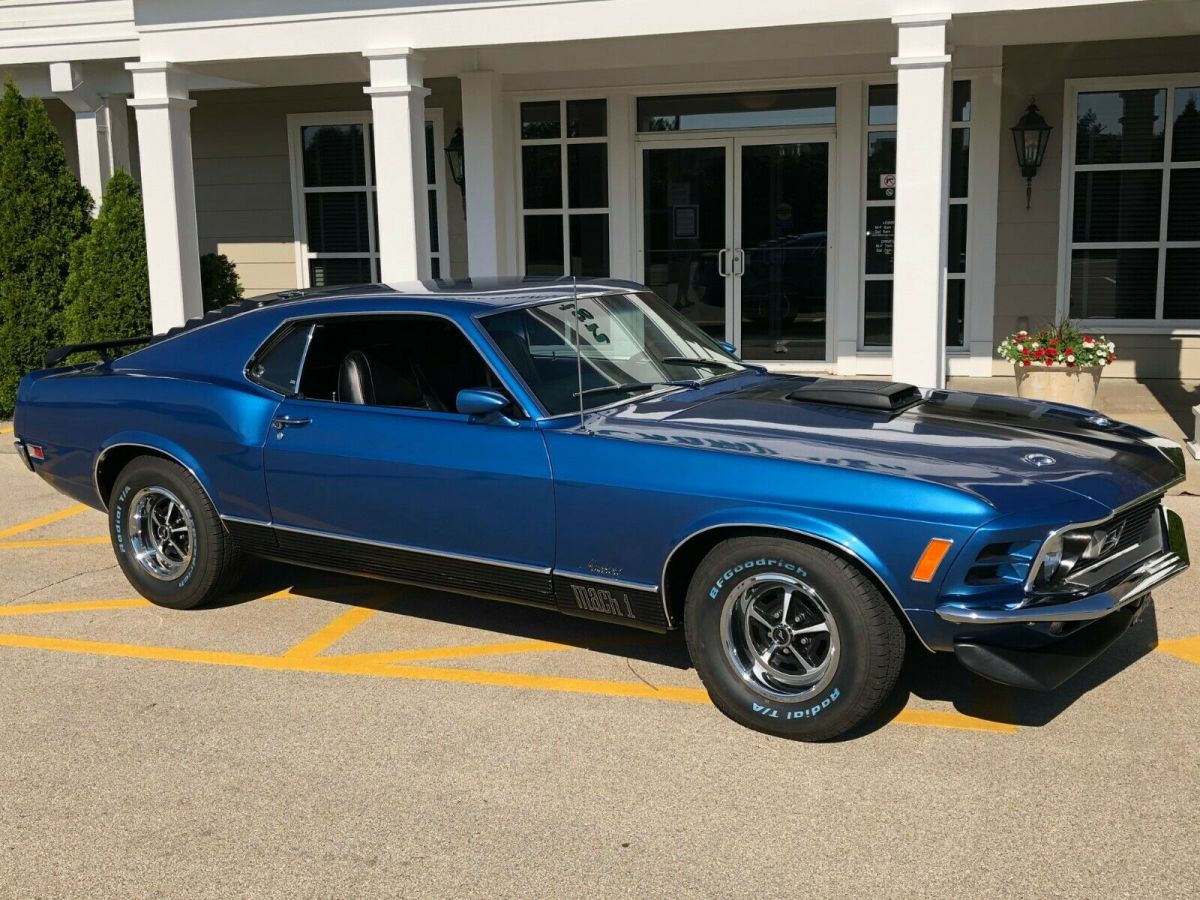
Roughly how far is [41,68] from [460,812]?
1188cm

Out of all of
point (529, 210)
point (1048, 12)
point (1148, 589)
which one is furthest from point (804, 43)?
point (1148, 589)

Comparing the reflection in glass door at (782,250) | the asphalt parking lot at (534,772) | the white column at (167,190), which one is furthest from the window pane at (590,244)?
the asphalt parking lot at (534,772)

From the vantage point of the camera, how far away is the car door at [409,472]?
192 inches

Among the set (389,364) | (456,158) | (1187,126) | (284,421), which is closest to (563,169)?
(456,158)

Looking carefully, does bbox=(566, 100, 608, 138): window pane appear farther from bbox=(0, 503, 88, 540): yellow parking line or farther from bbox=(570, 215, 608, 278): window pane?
bbox=(0, 503, 88, 540): yellow parking line

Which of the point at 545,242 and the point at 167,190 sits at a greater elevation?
the point at 167,190

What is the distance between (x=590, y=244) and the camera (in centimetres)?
1347

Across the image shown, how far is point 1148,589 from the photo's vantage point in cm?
443

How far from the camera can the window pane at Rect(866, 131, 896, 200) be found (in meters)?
12.4

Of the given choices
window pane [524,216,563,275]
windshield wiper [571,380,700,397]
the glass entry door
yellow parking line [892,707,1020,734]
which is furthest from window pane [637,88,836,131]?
yellow parking line [892,707,1020,734]

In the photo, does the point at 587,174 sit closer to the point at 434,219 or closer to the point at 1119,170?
the point at 434,219

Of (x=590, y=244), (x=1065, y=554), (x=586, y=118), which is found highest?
(x=586, y=118)

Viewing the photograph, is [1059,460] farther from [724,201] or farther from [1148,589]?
[724,201]

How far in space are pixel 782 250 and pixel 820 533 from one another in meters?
9.11
